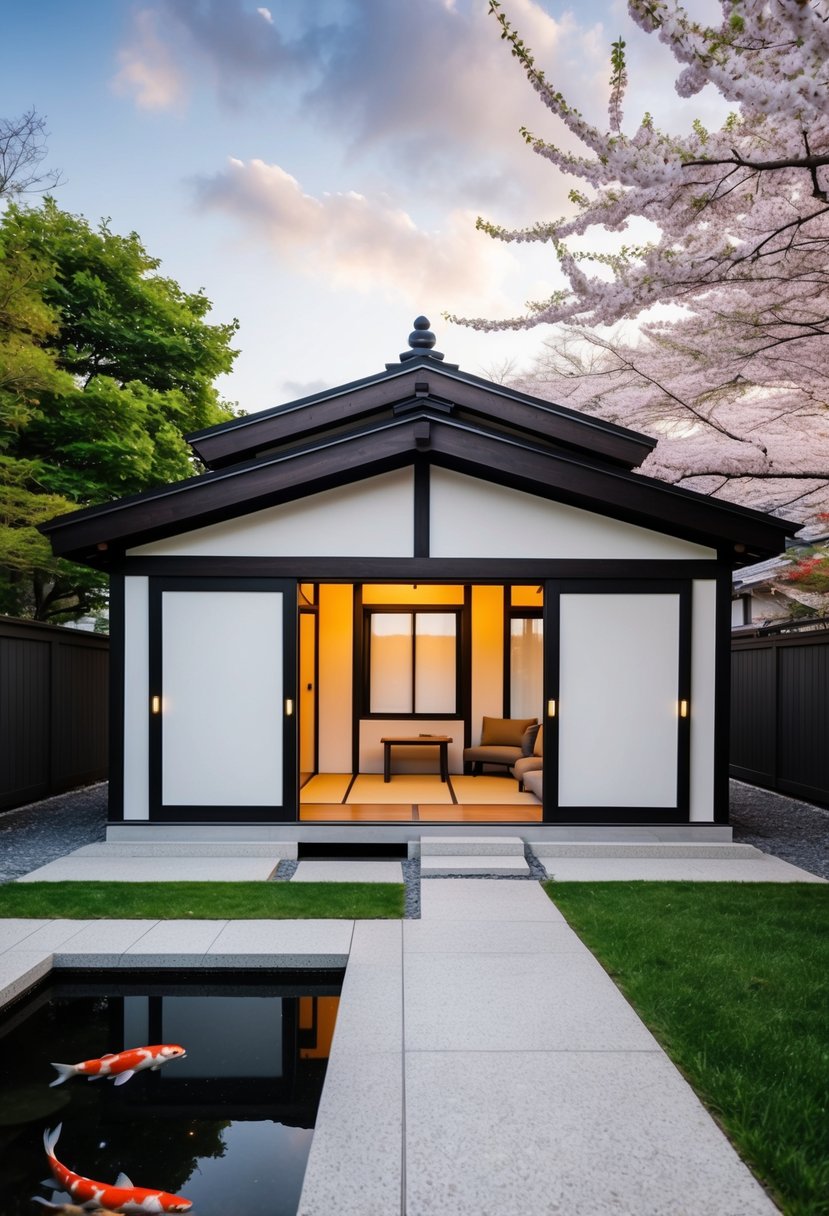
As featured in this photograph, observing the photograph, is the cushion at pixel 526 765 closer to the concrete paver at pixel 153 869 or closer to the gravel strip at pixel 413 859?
the gravel strip at pixel 413 859

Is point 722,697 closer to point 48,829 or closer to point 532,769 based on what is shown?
point 532,769

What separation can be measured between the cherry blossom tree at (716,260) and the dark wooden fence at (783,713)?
2.33 meters

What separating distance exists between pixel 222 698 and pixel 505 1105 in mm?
4646

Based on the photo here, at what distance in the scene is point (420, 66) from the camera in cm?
1027

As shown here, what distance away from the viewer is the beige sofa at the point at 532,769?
27.0ft

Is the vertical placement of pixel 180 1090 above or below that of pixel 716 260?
below

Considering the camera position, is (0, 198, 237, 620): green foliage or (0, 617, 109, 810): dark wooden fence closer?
(0, 617, 109, 810): dark wooden fence

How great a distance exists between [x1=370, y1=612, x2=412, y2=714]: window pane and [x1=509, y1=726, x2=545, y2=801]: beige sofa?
167cm

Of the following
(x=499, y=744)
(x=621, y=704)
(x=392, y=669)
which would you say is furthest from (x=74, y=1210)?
(x=392, y=669)

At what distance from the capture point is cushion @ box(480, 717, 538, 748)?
10.0 m

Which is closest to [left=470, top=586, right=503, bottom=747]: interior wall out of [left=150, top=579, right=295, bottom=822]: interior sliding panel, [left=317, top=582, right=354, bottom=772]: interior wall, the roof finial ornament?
[left=317, top=582, right=354, bottom=772]: interior wall

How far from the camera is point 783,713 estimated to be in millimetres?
9289

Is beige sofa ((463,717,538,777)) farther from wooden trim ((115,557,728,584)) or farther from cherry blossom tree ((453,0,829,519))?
cherry blossom tree ((453,0,829,519))

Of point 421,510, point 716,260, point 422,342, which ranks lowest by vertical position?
point 421,510
